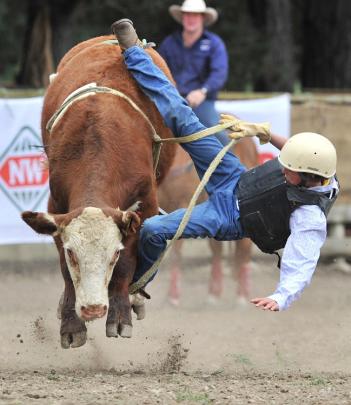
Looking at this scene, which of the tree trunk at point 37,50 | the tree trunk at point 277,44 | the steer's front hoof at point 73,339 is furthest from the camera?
the tree trunk at point 277,44

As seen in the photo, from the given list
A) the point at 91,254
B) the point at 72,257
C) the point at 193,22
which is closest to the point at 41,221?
the point at 72,257

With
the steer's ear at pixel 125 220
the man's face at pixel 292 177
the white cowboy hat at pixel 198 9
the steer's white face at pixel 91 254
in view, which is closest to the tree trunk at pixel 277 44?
the white cowboy hat at pixel 198 9

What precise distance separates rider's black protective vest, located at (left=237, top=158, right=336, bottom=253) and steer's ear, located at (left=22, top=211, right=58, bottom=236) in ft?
3.56

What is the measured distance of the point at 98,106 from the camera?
602 centimetres

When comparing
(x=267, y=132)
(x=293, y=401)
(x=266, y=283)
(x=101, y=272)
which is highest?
(x=267, y=132)

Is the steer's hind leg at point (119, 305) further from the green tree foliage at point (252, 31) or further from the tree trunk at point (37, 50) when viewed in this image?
the tree trunk at point (37, 50)

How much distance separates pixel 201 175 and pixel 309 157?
928 mm

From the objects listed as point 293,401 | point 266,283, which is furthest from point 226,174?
point 266,283

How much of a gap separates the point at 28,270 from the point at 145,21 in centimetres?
937

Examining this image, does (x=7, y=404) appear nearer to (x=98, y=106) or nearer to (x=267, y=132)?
(x=98, y=106)

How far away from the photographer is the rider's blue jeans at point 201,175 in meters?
5.94

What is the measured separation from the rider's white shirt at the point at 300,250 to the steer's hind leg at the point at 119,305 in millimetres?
870

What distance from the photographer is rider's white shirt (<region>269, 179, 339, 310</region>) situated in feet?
18.0

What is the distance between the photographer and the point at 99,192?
5668 millimetres
